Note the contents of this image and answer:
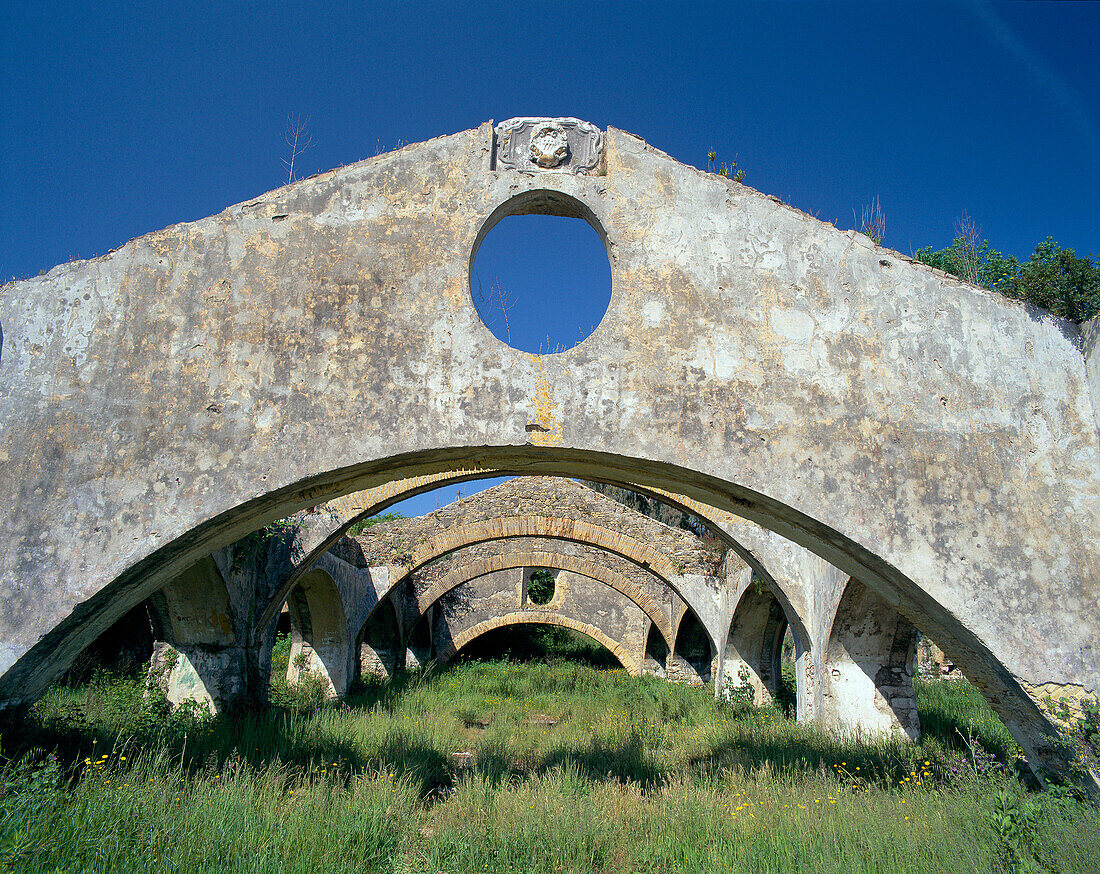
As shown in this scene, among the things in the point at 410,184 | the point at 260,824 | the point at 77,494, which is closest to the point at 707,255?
the point at 410,184

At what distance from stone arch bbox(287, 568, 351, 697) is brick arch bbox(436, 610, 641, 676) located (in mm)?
7004

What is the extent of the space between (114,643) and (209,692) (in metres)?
5.78

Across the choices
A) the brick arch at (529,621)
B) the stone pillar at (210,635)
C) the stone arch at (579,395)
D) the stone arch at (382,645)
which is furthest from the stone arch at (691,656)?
the stone arch at (579,395)

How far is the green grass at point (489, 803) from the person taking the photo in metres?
3.79

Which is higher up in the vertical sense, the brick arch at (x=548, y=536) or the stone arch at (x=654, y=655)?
the brick arch at (x=548, y=536)

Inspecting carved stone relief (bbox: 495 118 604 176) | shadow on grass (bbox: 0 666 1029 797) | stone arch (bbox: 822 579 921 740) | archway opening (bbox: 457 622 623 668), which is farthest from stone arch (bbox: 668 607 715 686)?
carved stone relief (bbox: 495 118 604 176)

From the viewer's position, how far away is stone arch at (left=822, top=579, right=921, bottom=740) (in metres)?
7.75

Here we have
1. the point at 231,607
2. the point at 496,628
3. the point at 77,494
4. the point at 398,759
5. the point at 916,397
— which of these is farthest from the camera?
the point at 496,628

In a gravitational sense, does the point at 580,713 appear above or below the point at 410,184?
below

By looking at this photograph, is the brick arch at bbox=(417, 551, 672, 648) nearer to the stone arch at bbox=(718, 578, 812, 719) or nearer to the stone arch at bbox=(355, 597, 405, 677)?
the stone arch at bbox=(355, 597, 405, 677)

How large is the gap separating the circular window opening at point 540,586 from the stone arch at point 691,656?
24.6 ft

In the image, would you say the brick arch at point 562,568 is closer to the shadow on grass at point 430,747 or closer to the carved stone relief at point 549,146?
the shadow on grass at point 430,747

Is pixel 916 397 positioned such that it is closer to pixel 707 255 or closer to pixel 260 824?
pixel 707 255

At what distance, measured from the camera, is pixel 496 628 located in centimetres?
2192
